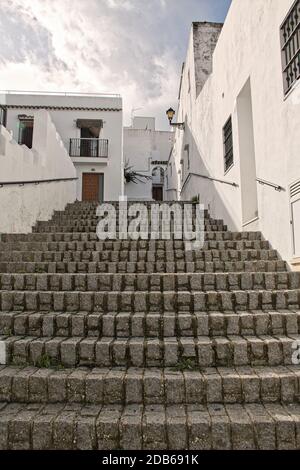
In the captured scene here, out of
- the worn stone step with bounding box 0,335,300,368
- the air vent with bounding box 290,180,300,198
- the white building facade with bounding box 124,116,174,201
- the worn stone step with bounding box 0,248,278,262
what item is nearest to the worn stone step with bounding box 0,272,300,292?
the worn stone step with bounding box 0,248,278,262

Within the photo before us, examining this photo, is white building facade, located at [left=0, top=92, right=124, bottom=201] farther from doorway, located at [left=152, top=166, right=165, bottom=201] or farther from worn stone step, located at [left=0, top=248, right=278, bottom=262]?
worn stone step, located at [left=0, top=248, right=278, bottom=262]

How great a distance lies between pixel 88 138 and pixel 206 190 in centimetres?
808

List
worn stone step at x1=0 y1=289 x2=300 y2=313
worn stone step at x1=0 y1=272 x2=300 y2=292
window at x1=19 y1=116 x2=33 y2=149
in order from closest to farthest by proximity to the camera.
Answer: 1. worn stone step at x1=0 y1=289 x2=300 y2=313
2. worn stone step at x1=0 y1=272 x2=300 y2=292
3. window at x1=19 y1=116 x2=33 y2=149

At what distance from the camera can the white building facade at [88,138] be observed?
13555 mm

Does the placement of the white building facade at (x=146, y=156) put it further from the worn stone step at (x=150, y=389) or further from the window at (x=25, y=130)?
the worn stone step at (x=150, y=389)

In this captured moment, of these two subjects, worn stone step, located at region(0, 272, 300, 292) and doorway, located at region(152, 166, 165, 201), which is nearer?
worn stone step, located at region(0, 272, 300, 292)

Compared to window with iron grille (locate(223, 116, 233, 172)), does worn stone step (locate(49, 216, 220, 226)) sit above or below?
below

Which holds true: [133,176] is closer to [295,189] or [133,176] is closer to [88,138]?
[88,138]

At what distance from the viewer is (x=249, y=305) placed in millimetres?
2799

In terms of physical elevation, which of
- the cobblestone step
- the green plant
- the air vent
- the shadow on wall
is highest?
the green plant

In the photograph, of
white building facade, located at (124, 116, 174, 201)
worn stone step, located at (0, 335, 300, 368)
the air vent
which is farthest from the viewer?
white building facade, located at (124, 116, 174, 201)

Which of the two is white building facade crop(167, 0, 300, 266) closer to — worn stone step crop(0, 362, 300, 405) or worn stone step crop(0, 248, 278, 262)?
worn stone step crop(0, 248, 278, 262)

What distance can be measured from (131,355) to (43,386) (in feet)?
2.14

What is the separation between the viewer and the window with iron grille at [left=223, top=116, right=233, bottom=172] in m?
5.71
